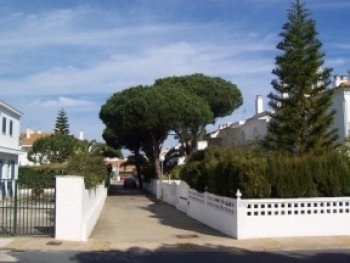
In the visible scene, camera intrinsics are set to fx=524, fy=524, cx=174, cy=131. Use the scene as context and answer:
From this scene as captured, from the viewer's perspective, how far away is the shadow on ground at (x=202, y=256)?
1162 cm

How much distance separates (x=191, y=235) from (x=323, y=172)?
4452mm

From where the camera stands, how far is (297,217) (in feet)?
49.7

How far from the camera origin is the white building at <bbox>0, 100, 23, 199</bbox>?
3434cm

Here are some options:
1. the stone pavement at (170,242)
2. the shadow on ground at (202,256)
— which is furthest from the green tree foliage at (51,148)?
the shadow on ground at (202,256)

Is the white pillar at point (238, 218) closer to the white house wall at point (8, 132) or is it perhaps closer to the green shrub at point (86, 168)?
the green shrub at point (86, 168)

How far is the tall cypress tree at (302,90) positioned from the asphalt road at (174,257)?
1445cm

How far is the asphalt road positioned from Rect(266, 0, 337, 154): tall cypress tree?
47.4 ft

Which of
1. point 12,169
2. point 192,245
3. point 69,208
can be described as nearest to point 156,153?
point 12,169

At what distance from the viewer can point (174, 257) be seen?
479 inches

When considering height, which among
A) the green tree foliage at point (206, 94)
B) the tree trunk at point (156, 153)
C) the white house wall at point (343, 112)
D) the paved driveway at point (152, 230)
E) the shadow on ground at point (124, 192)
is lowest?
the shadow on ground at point (124, 192)

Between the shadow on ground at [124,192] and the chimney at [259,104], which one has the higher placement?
the chimney at [259,104]

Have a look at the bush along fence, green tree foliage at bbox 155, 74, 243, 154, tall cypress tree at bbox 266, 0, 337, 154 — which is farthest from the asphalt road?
green tree foliage at bbox 155, 74, 243, 154

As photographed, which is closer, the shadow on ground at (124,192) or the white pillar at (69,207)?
the white pillar at (69,207)

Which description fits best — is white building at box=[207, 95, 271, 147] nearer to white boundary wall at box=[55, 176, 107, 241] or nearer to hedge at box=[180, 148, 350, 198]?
hedge at box=[180, 148, 350, 198]
